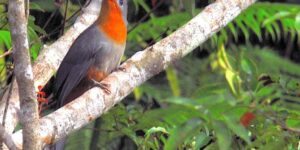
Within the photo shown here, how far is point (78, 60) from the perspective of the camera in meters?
3.24

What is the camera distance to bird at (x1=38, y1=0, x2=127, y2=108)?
3188 mm

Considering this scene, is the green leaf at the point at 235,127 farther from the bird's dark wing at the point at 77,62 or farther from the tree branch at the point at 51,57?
the bird's dark wing at the point at 77,62

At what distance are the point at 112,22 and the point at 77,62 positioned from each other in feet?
0.77

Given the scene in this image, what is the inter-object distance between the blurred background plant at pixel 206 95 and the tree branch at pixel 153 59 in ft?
0.29

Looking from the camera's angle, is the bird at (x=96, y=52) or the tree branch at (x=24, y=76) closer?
the tree branch at (x=24, y=76)

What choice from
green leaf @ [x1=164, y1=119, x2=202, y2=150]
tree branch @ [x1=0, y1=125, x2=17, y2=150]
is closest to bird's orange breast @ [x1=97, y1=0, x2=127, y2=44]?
tree branch @ [x1=0, y1=125, x2=17, y2=150]

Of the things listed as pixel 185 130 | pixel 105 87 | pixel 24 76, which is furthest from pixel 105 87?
pixel 185 130

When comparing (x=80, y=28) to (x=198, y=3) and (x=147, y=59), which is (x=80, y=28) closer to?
(x=147, y=59)

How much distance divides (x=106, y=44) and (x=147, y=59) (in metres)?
0.61

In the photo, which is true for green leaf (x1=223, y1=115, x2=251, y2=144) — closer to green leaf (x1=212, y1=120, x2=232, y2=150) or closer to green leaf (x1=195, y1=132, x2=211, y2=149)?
green leaf (x1=212, y1=120, x2=232, y2=150)

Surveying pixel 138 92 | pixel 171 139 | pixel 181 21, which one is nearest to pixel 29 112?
pixel 171 139

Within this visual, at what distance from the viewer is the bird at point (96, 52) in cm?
319

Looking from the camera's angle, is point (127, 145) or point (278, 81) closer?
point (278, 81)

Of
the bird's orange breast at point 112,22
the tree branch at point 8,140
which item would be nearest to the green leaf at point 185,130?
the tree branch at point 8,140
